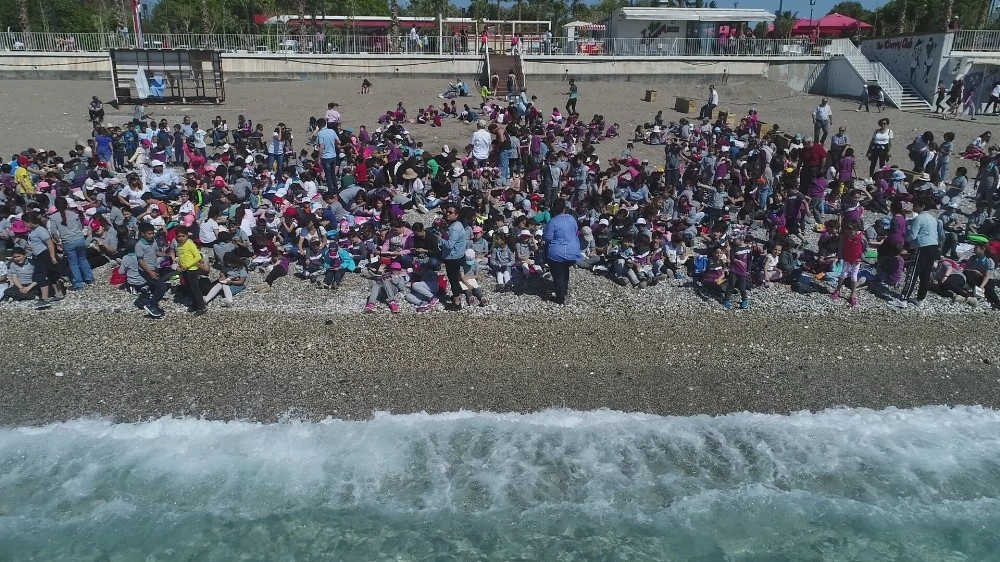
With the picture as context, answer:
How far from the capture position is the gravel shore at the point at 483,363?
916 centimetres

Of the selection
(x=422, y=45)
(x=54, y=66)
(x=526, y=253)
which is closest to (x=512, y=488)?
(x=526, y=253)

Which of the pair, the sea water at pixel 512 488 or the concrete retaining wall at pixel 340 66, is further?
the concrete retaining wall at pixel 340 66

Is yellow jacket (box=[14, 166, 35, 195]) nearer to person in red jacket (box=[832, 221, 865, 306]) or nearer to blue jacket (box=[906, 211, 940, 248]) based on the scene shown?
person in red jacket (box=[832, 221, 865, 306])

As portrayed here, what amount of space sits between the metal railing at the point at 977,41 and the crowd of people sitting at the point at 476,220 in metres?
14.4

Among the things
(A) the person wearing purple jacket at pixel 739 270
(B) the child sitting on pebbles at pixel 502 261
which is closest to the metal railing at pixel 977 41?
(A) the person wearing purple jacket at pixel 739 270

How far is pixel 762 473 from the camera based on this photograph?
327 inches

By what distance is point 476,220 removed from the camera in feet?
46.2

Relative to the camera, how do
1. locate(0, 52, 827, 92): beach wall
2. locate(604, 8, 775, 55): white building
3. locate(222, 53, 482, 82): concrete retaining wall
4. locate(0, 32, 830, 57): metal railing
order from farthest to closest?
locate(604, 8, 775, 55): white building < locate(0, 32, 830, 57): metal railing < locate(222, 53, 482, 82): concrete retaining wall < locate(0, 52, 827, 92): beach wall

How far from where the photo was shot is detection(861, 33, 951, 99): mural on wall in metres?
28.9

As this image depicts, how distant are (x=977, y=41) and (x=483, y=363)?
3211 cm

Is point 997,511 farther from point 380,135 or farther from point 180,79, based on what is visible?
point 180,79

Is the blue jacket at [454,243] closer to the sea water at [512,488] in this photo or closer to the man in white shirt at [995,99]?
the sea water at [512,488]

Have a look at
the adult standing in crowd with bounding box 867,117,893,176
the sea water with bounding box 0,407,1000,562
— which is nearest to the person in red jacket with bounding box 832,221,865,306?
the sea water with bounding box 0,407,1000,562

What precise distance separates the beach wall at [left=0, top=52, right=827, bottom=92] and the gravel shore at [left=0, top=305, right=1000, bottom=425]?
24507 millimetres
